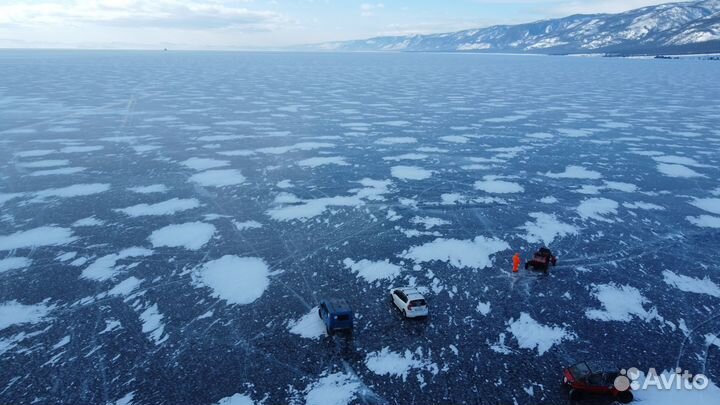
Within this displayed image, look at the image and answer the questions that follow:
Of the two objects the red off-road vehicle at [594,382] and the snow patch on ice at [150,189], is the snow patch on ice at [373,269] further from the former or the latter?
the snow patch on ice at [150,189]

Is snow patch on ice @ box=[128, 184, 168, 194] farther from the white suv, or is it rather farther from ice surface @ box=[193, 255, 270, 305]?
the white suv

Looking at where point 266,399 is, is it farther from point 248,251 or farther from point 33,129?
point 33,129

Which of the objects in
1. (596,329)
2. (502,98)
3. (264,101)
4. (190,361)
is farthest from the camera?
(502,98)

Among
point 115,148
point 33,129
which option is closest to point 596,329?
point 115,148

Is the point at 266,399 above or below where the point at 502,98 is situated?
above

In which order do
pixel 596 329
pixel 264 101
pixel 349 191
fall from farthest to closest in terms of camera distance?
pixel 264 101, pixel 349 191, pixel 596 329

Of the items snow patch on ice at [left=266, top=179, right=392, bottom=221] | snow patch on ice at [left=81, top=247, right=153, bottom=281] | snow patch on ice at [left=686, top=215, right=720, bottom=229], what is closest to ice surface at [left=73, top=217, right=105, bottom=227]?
snow patch on ice at [left=81, top=247, right=153, bottom=281]

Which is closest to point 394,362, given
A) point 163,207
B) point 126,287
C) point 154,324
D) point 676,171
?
point 154,324

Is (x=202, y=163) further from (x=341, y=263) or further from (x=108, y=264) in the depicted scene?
(x=341, y=263)
